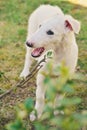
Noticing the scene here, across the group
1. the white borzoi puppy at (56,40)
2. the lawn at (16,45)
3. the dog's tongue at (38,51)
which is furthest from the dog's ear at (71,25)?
the lawn at (16,45)

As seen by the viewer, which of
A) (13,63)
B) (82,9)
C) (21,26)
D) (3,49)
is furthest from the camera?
(82,9)

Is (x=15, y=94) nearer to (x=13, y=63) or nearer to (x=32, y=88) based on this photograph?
(x=32, y=88)

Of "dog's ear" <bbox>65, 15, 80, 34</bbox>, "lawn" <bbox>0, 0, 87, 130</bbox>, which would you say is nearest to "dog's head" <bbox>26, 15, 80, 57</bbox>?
"dog's ear" <bbox>65, 15, 80, 34</bbox>

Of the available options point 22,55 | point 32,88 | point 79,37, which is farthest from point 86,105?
point 79,37

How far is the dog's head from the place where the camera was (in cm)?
354

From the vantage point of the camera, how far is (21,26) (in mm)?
6504

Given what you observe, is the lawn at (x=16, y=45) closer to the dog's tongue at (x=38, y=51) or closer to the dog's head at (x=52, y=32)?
the dog's tongue at (x=38, y=51)

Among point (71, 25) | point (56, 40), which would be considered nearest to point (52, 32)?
point (56, 40)

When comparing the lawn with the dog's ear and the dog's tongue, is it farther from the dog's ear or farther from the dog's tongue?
the dog's ear

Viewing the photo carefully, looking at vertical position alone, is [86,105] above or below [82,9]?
below

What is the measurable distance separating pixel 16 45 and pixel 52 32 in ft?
7.39

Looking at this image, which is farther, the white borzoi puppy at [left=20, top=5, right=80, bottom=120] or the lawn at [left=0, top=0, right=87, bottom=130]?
the lawn at [left=0, top=0, right=87, bottom=130]

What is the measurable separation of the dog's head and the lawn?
0.51 meters

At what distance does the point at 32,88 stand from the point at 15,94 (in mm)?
250
